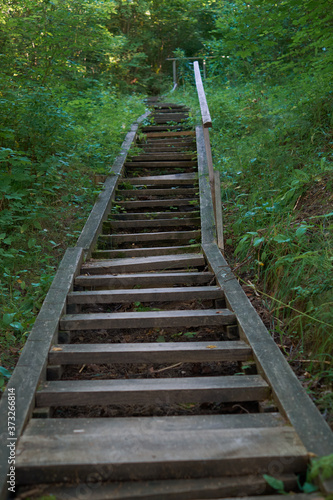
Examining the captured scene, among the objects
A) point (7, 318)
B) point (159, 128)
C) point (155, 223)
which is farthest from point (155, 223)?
point (159, 128)

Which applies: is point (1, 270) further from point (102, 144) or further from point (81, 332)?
point (102, 144)

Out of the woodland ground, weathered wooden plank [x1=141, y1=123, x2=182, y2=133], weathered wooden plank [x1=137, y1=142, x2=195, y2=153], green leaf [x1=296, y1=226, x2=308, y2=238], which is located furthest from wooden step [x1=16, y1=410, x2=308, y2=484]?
weathered wooden plank [x1=141, y1=123, x2=182, y2=133]

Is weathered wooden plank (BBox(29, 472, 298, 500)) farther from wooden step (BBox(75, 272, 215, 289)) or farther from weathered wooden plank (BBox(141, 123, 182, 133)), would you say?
weathered wooden plank (BBox(141, 123, 182, 133))

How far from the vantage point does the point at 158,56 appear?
1675 centimetres

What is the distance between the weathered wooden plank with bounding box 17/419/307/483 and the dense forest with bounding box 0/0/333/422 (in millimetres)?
458

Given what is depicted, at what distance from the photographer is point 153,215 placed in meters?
5.09

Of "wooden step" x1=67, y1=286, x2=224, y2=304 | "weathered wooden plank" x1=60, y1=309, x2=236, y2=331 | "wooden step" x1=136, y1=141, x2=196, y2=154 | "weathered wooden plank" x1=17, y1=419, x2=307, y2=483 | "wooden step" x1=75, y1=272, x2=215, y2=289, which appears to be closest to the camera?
"weathered wooden plank" x1=17, y1=419, x2=307, y2=483

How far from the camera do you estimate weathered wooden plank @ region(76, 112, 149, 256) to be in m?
4.21

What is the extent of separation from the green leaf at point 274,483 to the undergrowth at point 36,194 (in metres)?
1.89

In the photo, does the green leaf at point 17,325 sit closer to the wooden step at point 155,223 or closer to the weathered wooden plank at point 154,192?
the wooden step at point 155,223

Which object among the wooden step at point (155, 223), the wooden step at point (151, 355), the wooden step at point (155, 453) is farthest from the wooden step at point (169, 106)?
the wooden step at point (155, 453)

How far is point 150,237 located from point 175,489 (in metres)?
3.14

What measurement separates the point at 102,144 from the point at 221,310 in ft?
15.2

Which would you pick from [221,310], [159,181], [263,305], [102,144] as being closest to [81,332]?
[221,310]
